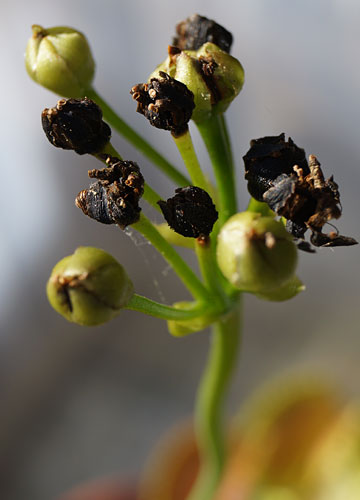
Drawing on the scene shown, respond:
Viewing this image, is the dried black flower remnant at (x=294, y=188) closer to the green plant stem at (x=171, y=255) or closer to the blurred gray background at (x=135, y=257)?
the green plant stem at (x=171, y=255)

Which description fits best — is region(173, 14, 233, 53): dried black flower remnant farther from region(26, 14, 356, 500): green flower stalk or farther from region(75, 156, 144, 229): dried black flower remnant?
region(75, 156, 144, 229): dried black flower remnant

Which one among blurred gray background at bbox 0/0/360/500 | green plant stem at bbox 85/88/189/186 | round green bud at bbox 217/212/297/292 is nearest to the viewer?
round green bud at bbox 217/212/297/292

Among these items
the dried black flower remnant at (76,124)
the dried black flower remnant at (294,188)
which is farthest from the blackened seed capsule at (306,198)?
the dried black flower remnant at (76,124)

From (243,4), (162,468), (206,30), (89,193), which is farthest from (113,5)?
(89,193)

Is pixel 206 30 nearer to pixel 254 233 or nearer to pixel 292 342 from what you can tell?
pixel 254 233

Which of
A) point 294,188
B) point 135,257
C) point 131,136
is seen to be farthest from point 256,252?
point 135,257

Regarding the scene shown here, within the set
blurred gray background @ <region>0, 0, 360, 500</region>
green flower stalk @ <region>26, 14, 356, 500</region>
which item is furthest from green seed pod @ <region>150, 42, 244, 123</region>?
blurred gray background @ <region>0, 0, 360, 500</region>
